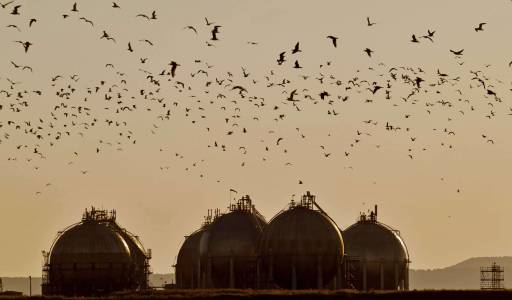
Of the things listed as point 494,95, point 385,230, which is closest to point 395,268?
point 385,230

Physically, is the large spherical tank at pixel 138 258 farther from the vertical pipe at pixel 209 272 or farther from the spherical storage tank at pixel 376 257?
the spherical storage tank at pixel 376 257

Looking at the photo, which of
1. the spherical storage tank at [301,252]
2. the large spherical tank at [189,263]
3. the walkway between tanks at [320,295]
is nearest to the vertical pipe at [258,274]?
the spherical storage tank at [301,252]

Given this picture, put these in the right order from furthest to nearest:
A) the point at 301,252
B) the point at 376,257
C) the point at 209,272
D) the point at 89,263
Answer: the point at 376,257 < the point at 209,272 < the point at 89,263 < the point at 301,252

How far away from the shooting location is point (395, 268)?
13500 centimetres

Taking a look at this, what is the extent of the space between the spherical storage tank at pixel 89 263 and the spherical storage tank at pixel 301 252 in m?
14.5

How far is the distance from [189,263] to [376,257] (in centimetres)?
1855

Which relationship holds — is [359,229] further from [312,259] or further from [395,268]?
[312,259]

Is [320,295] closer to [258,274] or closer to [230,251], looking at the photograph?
[258,274]

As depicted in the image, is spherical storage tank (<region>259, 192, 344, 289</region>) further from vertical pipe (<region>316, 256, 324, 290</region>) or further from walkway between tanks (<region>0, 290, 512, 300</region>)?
walkway between tanks (<region>0, 290, 512, 300</region>)

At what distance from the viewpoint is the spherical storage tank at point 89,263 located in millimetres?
123625

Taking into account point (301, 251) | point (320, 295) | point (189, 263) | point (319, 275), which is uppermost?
point (301, 251)

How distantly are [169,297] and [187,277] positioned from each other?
46921mm

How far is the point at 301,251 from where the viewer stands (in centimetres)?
11731

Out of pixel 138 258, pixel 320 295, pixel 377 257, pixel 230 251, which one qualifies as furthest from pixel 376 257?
pixel 320 295
